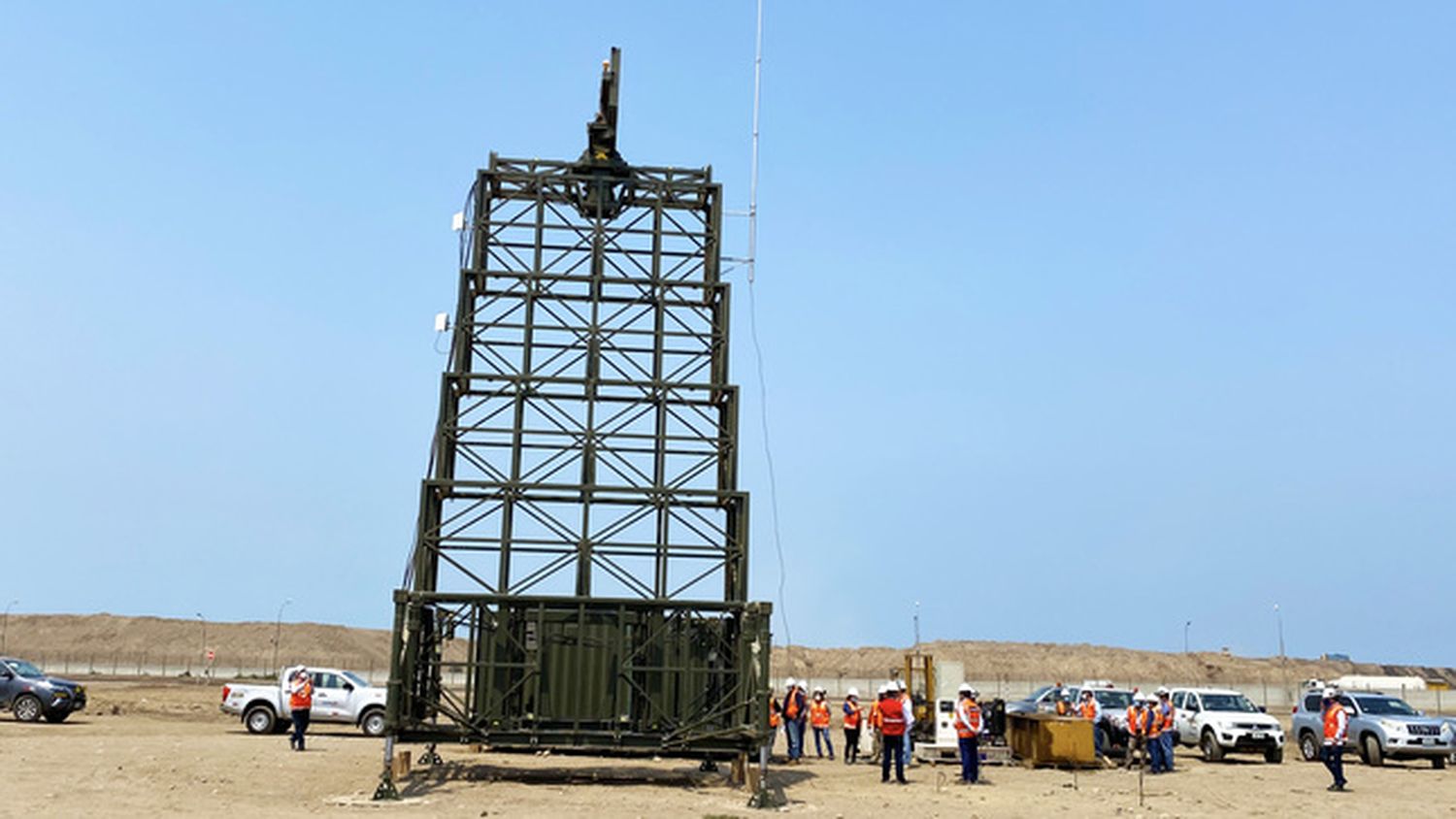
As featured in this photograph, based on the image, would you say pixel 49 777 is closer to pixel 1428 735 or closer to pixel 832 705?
pixel 1428 735

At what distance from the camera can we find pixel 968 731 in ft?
75.2

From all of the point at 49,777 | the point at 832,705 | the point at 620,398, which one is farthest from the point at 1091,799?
the point at 832,705

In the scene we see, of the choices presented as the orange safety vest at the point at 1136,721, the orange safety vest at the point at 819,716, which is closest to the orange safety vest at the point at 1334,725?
the orange safety vest at the point at 1136,721

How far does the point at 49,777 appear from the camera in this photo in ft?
63.7

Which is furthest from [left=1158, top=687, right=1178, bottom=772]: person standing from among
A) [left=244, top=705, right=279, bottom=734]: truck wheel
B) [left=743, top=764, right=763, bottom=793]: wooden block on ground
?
[left=244, top=705, right=279, bottom=734]: truck wheel

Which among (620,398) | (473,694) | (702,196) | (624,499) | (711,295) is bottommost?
(473,694)

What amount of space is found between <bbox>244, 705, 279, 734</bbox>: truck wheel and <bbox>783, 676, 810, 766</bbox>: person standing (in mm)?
13164

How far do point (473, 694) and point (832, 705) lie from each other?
43295mm

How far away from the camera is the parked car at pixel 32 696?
32.9 meters

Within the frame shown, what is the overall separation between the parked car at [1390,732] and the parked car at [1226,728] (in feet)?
4.22

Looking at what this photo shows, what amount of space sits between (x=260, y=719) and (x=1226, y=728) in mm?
23649

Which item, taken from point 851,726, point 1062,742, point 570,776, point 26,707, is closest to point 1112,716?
point 1062,742

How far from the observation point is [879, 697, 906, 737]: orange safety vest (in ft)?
76.2

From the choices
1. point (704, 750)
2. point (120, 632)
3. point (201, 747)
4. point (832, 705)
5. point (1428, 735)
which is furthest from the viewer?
point (120, 632)
